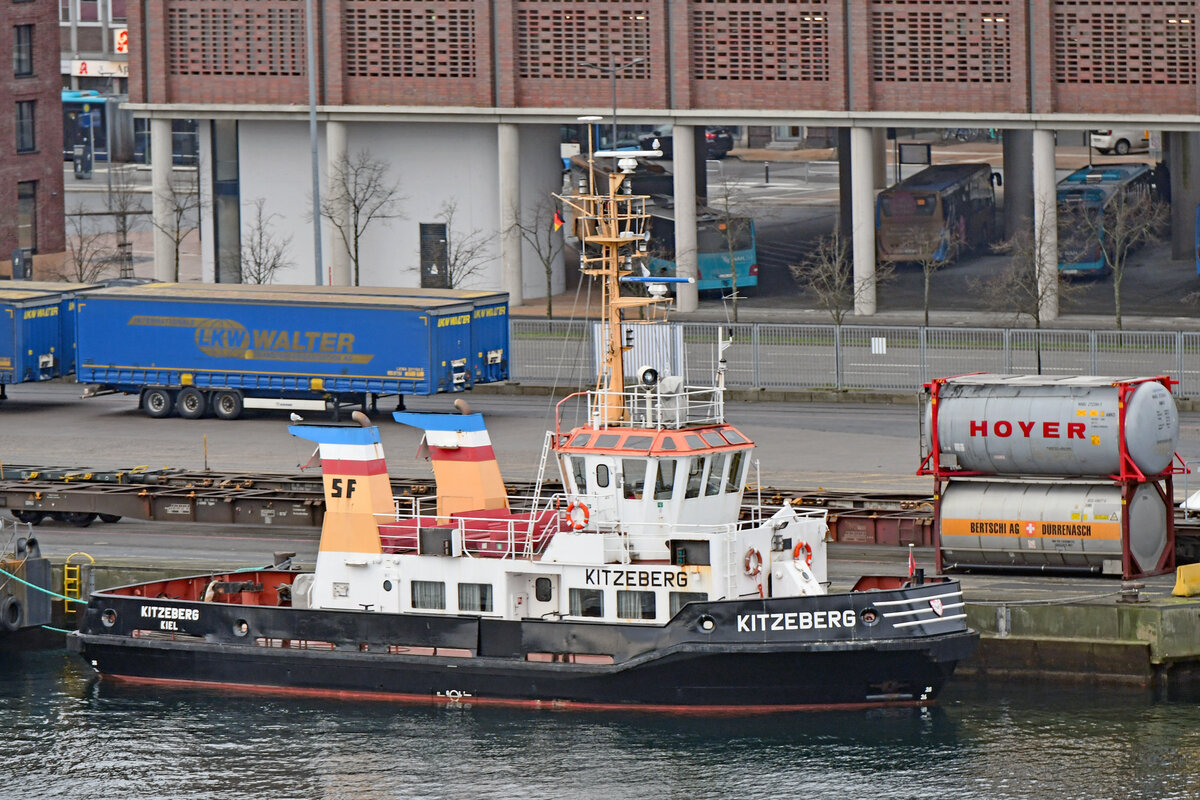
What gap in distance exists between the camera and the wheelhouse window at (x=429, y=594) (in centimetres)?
3522

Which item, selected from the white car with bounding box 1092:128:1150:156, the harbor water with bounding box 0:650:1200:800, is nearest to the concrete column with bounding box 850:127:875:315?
the white car with bounding box 1092:128:1150:156

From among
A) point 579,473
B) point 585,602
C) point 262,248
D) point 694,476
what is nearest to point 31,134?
point 262,248

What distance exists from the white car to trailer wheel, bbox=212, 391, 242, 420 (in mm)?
62969

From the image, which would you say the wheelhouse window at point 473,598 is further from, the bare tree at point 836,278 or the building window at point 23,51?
the building window at point 23,51

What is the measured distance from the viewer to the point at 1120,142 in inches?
4596

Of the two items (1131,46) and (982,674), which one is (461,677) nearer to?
(982,674)

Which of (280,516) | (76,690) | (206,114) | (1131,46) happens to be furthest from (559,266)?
(76,690)

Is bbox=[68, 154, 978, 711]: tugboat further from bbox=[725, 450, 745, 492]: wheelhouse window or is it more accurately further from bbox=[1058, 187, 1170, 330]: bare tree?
bbox=[1058, 187, 1170, 330]: bare tree

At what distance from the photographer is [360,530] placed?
35.8m

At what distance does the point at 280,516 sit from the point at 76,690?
7934mm

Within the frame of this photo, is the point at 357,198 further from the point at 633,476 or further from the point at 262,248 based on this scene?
the point at 633,476

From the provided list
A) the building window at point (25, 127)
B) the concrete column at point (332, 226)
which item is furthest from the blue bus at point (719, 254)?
the building window at point (25, 127)

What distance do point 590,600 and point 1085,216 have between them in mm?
51865

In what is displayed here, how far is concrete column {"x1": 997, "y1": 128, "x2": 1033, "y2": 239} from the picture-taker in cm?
8900
